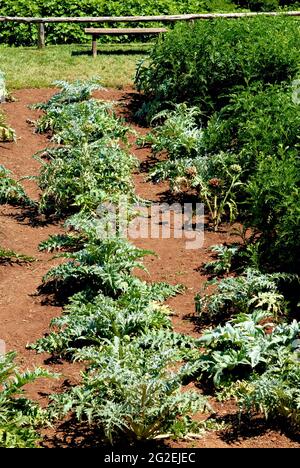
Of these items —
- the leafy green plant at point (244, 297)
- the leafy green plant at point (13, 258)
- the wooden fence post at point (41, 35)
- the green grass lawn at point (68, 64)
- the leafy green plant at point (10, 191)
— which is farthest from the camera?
the wooden fence post at point (41, 35)

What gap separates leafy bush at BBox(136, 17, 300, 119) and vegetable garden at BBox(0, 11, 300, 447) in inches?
1.1

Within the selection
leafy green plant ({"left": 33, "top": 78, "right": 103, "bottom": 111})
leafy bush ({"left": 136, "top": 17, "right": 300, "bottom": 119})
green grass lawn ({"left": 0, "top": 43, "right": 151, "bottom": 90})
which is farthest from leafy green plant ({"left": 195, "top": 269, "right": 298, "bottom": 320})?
green grass lawn ({"left": 0, "top": 43, "right": 151, "bottom": 90})

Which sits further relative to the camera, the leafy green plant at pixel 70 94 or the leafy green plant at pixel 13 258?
the leafy green plant at pixel 70 94

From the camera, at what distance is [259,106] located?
9.89 meters

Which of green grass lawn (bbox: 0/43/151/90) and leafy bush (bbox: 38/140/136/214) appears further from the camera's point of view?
green grass lawn (bbox: 0/43/151/90)

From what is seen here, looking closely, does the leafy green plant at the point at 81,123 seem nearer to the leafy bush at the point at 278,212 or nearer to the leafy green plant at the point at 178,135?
the leafy green plant at the point at 178,135

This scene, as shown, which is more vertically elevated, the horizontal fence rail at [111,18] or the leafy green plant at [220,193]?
the horizontal fence rail at [111,18]

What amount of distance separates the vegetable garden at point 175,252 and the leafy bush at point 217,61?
28mm

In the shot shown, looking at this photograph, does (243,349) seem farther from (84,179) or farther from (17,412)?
(84,179)

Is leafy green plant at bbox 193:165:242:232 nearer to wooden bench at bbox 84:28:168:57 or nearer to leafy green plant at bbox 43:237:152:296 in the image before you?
leafy green plant at bbox 43:237:152:296

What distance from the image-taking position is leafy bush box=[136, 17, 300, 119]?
11039mm

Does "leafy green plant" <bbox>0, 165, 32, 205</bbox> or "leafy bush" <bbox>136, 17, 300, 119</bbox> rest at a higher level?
"leafy bush" <bbox>136, 17, 300, 119</bbox>

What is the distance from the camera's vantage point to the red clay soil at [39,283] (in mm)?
5902

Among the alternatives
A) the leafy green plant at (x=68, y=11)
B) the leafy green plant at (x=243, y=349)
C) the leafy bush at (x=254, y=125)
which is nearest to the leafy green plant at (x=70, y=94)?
the leafy bush at (x=254, y=125)
